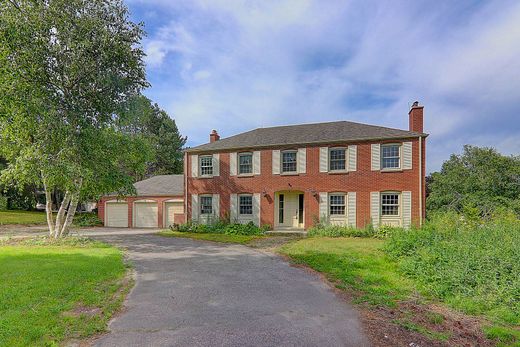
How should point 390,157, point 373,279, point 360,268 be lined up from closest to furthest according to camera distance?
point 373,279
point 360,268
point 390,157

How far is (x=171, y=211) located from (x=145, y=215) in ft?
7.51

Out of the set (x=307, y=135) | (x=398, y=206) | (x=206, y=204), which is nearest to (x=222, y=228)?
(x=206, y=204)

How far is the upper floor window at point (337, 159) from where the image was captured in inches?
728

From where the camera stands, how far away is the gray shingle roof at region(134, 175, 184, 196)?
81.5 ft

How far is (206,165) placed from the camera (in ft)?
70.3

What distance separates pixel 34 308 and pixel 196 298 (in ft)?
8.58

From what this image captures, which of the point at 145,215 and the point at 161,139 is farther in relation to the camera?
the point at 161,139

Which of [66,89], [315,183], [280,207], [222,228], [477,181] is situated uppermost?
[66,89]

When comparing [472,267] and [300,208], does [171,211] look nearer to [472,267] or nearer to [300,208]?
[300,208]

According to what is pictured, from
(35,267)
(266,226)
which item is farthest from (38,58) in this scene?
(266,226)

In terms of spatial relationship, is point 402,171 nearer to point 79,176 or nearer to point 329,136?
point 329,136

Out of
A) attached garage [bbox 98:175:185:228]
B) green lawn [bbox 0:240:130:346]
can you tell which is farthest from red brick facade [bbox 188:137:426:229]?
green lawn [bbox 0:240:130:346]

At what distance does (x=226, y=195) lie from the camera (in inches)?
812

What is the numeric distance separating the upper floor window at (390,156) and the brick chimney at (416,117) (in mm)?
1445
